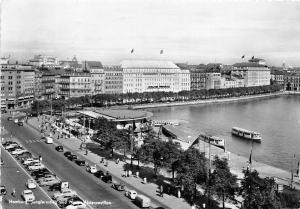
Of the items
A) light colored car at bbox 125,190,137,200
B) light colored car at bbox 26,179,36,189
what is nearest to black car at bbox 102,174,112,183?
light colored car at bbox 125,190,137,200

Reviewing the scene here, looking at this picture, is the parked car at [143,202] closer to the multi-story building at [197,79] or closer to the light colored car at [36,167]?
the light colored car at [36,167]

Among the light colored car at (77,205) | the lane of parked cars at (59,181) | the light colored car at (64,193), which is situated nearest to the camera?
the light colored car at (77,205)

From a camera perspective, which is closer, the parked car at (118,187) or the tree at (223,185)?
the tree at (223,185)

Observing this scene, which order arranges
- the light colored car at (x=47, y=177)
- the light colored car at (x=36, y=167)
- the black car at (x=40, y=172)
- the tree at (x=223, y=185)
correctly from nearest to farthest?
the tree at (x=223, y=185)
the light colored car at (x=47, y=177)
the black car at (x=40, y=172)
the light colored car at (x=36, y=167)

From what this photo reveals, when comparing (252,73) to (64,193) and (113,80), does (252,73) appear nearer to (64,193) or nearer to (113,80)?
(113,80)

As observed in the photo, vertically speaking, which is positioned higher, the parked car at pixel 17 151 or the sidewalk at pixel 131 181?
the parked car at pixel 17 151

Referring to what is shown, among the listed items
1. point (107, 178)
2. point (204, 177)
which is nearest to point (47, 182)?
point (107, 178)

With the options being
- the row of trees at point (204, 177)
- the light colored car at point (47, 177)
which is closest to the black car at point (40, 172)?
the light colored car at point (47, 177)
